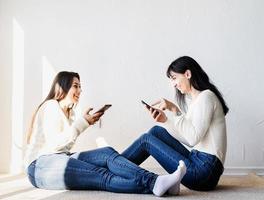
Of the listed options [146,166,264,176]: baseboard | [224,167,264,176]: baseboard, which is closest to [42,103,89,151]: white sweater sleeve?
[146,166,264,176]: baseboard

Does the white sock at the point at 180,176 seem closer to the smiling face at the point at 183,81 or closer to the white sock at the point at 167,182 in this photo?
the white sock at the point at 167,182

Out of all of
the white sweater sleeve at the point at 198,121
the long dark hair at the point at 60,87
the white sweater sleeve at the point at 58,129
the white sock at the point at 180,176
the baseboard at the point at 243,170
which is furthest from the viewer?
the baseboard at the point at 243,170

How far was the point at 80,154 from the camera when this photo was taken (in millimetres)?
1909

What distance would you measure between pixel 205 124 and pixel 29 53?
1617 mm

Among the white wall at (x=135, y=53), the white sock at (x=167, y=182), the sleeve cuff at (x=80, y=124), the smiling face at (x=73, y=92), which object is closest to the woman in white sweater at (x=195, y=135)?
the white sock at (x=167, y=182)

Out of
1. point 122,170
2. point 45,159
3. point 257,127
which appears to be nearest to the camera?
point 122,170

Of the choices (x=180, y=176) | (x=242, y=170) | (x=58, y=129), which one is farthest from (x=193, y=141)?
(x=242, y=170)

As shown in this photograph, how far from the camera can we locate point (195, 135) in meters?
1.73

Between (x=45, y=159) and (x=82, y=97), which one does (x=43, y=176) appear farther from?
(x=82, y=97)

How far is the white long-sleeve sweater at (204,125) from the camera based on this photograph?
174 centimetres

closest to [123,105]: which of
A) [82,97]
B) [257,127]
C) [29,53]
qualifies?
[82,97]

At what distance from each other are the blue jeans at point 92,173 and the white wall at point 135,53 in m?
0.92

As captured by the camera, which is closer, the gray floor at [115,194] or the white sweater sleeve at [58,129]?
the gray floor at [115,194]

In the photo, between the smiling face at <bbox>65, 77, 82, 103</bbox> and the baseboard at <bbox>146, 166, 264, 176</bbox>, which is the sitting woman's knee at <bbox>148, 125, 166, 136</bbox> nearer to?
the smiling face at <bbox>65, 77, 82, 103</bbox>
